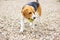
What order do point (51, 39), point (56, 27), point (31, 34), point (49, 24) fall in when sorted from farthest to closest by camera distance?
point (49, 24) < point (56, 27) < point (31, 34) < point (51, 39)

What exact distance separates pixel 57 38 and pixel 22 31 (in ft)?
3.83

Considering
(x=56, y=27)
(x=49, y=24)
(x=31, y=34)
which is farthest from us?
(x=49, y=24)

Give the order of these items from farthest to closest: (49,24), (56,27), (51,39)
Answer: (49,24), (56,27), (51,39)

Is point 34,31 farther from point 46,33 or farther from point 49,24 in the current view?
point 49,24

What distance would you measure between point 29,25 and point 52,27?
819 mm

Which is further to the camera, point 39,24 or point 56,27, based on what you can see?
point 39,24

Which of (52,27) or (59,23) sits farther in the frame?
(59,23)

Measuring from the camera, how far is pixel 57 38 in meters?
4.82

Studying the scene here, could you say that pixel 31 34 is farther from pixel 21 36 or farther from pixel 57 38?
pixel 57 38

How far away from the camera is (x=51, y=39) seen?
15.6 ft

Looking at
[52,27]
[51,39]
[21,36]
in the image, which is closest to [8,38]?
[21,36]

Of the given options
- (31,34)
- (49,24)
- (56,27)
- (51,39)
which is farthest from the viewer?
(49,24)

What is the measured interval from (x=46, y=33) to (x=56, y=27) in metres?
0.72

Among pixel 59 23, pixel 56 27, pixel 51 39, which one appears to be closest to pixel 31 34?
pixel 51 39
